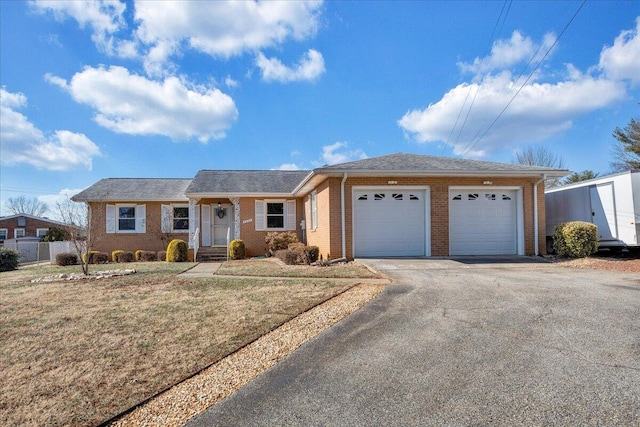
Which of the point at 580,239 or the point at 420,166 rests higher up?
the point at 420,166

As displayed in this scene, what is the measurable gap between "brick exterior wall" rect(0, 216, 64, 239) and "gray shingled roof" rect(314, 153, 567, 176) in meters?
35.7

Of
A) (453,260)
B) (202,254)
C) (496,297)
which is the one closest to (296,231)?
(202,254)

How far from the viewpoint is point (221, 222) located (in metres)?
19.4

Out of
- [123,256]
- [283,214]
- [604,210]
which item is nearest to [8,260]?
[123,256]

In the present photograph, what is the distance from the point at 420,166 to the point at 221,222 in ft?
34.6

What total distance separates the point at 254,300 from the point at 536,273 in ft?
21.6

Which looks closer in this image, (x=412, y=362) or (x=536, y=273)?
(x=412, y=362)

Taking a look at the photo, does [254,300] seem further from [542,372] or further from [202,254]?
[202,254]

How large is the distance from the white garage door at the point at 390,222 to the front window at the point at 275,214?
640cm

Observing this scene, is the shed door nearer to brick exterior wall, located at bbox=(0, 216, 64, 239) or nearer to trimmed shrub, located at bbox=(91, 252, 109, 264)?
trimmed shrub, located at bbox=(91, 252, 109, 264)

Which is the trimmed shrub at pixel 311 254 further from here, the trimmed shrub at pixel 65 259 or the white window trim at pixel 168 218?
the trimmed shrub at pixel 65 259

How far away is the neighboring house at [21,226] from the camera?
3731 cm

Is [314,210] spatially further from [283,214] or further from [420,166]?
[420,166]

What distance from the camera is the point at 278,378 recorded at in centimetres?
401
